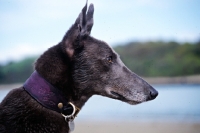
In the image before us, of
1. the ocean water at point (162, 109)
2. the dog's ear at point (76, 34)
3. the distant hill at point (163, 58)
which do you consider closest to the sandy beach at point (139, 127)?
the ocean water at point (162, 109)

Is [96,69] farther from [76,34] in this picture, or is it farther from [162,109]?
[162,109]

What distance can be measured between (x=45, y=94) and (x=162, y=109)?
921cm

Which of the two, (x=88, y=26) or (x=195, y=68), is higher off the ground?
(x=195, y=68)

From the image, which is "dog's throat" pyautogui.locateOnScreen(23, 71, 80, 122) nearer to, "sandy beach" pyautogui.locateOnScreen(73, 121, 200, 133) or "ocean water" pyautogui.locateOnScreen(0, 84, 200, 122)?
"sandy beach" pyautogui.locateOnScreen(73, 121, 200, 133)

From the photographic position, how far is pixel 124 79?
10.2 ft

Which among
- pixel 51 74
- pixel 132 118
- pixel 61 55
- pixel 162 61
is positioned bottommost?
pixel 51 74

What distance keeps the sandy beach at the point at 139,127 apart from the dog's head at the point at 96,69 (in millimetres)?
6138

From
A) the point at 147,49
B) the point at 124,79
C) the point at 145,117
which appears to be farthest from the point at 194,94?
the point at 124,79

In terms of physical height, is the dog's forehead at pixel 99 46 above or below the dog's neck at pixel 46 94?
above

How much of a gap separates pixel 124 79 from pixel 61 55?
24.1 inches

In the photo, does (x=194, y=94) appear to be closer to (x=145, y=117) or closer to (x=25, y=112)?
(x=145, y=117)

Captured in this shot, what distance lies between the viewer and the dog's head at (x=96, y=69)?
293cm

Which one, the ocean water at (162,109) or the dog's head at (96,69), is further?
the ocean water at (162,109)

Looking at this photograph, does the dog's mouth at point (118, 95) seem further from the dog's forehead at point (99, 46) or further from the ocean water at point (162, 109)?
the ocean water at point (162, 109)
